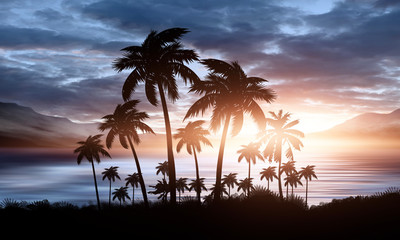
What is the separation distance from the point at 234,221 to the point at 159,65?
1220 centimetres

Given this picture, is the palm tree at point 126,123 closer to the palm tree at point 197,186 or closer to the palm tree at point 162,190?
the palm tree at point 162,190

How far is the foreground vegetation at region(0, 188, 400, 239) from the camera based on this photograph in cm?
1521

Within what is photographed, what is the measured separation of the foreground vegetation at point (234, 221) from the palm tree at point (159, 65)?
A: 5569mm

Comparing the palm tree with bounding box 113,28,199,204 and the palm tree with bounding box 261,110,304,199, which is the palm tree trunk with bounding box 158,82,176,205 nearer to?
the palm tree with bounding box 113,28,199,204

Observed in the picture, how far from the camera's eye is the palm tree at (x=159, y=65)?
23.2 m

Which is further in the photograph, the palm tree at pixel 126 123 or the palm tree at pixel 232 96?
the palm tree at pixel 126 123

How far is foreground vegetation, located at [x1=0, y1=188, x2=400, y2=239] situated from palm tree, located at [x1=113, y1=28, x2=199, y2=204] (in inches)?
219

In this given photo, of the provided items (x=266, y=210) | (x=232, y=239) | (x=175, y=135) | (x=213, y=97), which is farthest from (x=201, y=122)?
(x=232, y=239)

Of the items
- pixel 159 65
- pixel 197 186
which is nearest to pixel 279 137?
pixel 197 186

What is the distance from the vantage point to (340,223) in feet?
56.7

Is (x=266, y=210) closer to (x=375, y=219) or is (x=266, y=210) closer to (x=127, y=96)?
(x=375, y=219)

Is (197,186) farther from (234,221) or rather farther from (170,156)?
(234,221)

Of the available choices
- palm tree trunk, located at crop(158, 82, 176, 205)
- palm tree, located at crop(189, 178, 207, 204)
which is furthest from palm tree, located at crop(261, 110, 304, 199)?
palm tree trunk, located at crop(158, 82, 176, 205)

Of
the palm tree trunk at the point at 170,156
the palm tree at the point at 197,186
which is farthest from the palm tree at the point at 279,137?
the palm tree trunk at the point at 170,156
